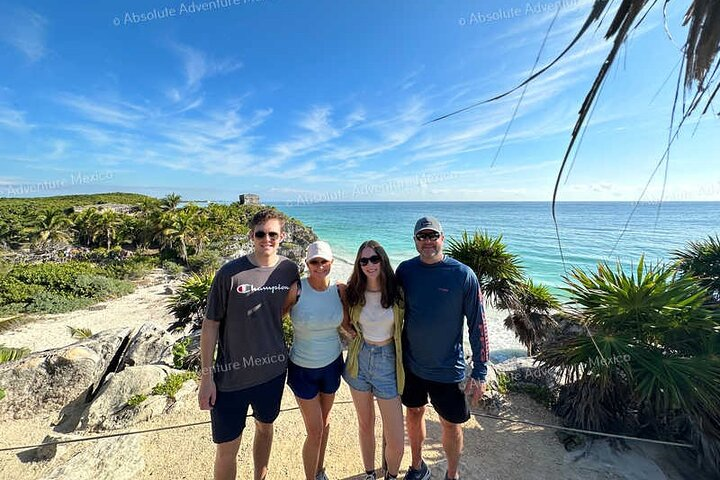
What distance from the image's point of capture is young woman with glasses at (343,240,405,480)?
319cm

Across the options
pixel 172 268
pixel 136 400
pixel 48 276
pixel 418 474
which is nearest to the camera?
pixel 418 474

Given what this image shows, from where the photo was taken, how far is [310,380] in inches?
124

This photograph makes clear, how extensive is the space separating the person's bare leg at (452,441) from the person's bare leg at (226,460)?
6.68ft

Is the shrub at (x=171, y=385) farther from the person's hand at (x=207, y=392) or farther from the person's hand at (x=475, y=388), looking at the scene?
the person's hand at (x=475, y=388)

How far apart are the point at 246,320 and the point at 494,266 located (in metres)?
5.35

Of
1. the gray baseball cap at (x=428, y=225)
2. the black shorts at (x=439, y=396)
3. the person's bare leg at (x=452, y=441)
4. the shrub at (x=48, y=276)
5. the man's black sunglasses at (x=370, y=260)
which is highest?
the gray baseball cap at (x=428, y=225)

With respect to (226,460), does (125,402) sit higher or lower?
lower

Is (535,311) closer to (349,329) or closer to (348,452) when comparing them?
(348,452)

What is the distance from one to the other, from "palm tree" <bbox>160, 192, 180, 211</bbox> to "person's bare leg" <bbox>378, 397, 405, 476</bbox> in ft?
133

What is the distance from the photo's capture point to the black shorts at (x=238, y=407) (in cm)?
294

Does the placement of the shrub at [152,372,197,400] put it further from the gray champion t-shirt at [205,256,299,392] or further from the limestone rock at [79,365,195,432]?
the gray champion t-shirt at [205,256,299,392]

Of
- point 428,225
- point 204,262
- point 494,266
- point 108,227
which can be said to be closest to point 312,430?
point 428,225

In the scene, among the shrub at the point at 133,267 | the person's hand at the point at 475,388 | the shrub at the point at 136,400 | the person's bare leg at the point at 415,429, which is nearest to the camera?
the person's hand at the point at 475,388

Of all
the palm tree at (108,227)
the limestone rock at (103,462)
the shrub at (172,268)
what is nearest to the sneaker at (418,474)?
the limestone rock at (103,462)
